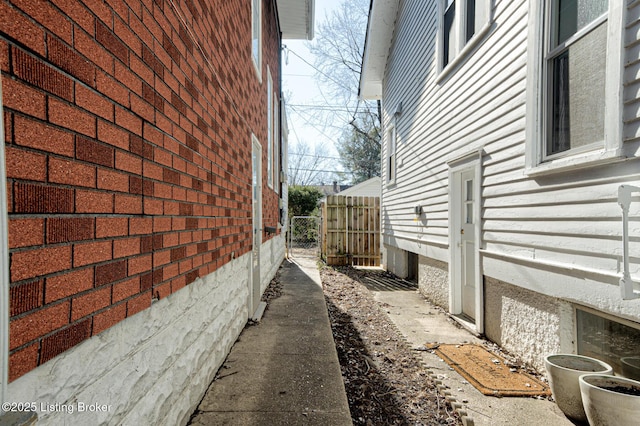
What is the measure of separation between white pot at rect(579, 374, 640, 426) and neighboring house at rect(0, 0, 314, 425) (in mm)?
2546

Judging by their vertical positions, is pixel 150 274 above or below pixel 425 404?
above

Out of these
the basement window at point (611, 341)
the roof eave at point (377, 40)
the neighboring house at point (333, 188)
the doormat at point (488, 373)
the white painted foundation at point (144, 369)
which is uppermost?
the roof eave at point (377, 40)

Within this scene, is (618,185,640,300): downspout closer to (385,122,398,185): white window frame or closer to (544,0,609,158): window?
(544,0,609,158): window

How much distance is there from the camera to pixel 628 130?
7.97ft

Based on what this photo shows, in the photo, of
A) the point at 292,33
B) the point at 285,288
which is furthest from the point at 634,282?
the point at 292,33

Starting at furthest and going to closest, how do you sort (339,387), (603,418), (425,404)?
1. (425,404)
2. (339,387)
3. (603,418)

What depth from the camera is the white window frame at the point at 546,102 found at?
98.0 inches

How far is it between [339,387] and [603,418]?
5.55 feet

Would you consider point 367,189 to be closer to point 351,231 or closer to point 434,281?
point 351,231

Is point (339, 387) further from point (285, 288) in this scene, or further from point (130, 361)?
point (285, 288)

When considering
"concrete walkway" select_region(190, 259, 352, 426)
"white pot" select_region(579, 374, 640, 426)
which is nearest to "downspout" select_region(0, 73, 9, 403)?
"concrete walkway" select_region(190, 259, 352, 426)

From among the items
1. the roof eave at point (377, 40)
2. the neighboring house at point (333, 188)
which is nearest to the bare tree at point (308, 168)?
the neighboring house at point (333, 188)

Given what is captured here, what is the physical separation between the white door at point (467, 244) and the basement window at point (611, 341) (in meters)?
1.88

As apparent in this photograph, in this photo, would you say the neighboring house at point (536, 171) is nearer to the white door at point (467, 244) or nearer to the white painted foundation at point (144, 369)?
the white door at point (467, 244)
